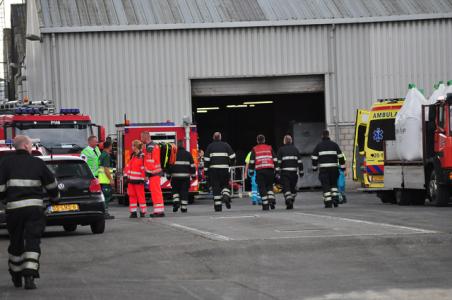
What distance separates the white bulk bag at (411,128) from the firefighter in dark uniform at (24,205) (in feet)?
53.5

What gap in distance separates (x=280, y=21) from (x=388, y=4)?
4.50 m

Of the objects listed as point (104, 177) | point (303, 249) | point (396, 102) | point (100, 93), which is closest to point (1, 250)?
point (303, 249)

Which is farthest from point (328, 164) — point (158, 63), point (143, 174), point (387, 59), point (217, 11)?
point (217, 11)

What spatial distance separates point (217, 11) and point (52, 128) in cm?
1467

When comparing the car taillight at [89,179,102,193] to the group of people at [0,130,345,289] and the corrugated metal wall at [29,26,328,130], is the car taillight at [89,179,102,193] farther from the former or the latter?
the corrugated metal wall at [29,26,328,130]

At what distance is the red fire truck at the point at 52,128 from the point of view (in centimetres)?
2983

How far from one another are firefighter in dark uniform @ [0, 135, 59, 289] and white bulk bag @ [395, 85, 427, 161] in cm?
1632

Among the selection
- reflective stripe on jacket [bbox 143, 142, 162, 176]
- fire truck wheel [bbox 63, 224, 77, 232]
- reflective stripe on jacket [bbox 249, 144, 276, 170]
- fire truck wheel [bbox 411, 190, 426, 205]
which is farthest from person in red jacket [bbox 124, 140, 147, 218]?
fire truck wheel [bbox 411, 190, 426, 205]

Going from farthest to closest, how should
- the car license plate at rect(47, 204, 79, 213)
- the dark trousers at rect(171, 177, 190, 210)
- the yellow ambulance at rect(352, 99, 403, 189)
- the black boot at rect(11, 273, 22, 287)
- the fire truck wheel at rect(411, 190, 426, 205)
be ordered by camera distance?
the yellow ambulance at rect(352, 99, 403, 189), the fire truck wheel at rect(411, 190, 426, 205), the dark trousers at rect(171, 177, 190, 210), the car license plate at rect(47, 204, 79, 213), the black boot at rect(11, 273, 22, 287)

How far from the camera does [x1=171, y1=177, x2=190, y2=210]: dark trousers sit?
1024 inches

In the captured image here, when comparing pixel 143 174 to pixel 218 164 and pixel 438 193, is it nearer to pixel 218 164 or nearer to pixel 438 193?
pixel 218 164

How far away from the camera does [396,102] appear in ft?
104

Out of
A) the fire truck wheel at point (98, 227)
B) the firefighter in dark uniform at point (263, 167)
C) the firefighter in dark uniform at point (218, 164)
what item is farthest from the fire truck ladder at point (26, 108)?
the fire truck wheel at point (98, 227)

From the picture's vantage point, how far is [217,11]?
143 feet
